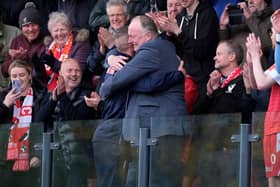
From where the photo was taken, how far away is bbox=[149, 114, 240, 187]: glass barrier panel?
33.8ft

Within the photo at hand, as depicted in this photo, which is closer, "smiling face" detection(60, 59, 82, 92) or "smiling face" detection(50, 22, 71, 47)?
"smiling face" detection(60, 59, 82, 92)

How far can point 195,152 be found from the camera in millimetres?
10578

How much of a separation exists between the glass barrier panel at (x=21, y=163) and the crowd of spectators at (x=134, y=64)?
2.2 inches

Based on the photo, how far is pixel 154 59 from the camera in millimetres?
11242

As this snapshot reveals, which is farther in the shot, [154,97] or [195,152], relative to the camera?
[154,97]

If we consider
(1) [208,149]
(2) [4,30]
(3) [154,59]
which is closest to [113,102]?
(3) [154,59]

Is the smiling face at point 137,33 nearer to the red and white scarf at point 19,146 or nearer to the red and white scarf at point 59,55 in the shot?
the red and white scarf at point 19,146

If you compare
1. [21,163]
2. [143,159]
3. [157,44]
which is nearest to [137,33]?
[157,44]

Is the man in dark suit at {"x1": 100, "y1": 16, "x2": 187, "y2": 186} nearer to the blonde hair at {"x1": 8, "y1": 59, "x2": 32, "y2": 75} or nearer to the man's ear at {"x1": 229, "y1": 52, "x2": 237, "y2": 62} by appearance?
the man's ear at {"x1": 229, "y1": 52, "x2": 237, "y2": 62}

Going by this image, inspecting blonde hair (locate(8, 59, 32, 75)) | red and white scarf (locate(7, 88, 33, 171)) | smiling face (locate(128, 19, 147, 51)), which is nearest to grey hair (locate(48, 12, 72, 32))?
blonde hair (locate(8, 59, 32, 75))

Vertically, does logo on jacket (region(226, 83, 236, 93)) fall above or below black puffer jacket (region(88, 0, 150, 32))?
below

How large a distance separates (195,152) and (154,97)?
0.89m

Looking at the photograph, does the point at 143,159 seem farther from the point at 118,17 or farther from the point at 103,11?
the point at 103,11

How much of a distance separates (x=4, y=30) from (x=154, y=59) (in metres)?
4.78
